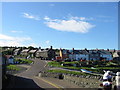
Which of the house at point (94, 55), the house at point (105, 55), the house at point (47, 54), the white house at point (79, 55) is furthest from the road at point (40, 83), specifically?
the house at point (105, 55)

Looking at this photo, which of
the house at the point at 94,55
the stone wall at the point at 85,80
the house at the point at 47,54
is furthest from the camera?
the house at the point at 94,55

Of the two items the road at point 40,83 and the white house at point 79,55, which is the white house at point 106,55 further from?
the road at point 40,83

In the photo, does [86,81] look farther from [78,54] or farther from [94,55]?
[94,55]

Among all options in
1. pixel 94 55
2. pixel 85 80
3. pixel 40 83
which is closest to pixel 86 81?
pixel 85 80

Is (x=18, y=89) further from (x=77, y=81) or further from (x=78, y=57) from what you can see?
(x=78, y=57)

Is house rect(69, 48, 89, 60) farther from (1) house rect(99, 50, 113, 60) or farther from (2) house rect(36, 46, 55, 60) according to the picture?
(1) house rect(99, 50, 113, 60)

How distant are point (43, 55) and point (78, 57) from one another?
1937 cm

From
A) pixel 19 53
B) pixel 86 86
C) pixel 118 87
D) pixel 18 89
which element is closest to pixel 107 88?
pixel 118 87

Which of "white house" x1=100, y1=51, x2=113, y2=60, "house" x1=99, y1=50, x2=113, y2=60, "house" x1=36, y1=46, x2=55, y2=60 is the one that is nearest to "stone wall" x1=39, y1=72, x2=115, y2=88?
"house" x1=36, y1=46, x2=55, y2=60

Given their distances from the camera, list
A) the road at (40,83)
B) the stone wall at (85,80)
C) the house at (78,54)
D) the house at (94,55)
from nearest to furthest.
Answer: the stone wall at (85,80) < the road at (40,83) < the house at (78,54) < the house at (94,55)

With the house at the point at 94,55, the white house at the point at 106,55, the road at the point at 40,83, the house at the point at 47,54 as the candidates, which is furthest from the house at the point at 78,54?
the road at the point at 40,83

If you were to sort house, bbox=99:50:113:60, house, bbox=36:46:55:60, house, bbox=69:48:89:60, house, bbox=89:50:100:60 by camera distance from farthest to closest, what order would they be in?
house, bbox=99:50:113:60, house, bbox=89:50:100:60, house, bbox=69:48:89:60, house, bbox=36:46:55:60

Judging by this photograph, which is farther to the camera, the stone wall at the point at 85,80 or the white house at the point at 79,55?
the white house at the point at 79,55

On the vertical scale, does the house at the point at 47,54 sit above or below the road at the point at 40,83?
above
